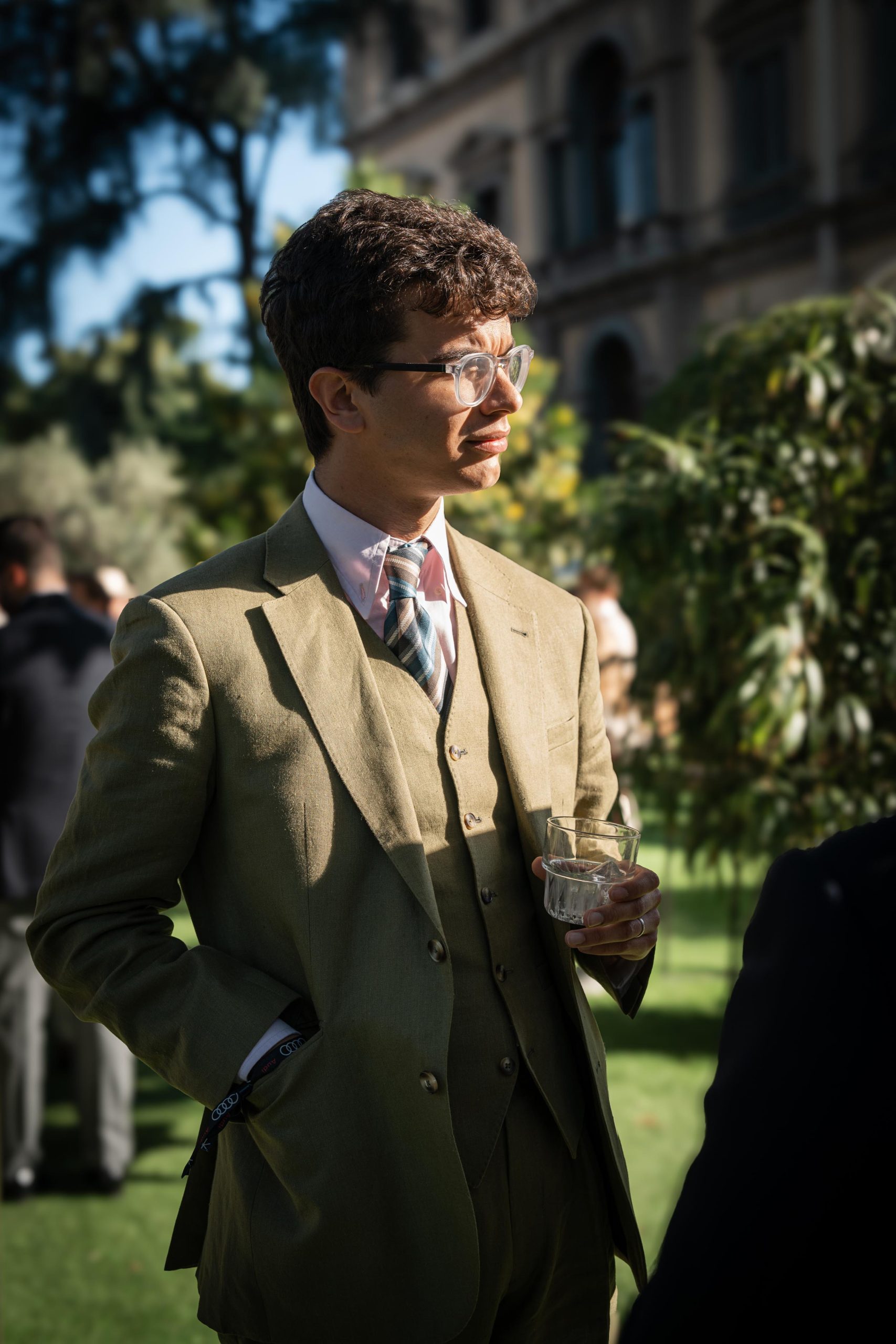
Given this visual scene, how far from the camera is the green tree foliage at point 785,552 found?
11.9 ft

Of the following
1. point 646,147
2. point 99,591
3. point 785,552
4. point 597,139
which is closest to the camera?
point 785,552

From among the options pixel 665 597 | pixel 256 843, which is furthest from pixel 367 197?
pixel 665 597

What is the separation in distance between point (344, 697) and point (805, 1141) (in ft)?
3.22

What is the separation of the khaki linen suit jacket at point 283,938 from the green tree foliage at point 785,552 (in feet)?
7.07

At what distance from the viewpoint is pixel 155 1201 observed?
422cm

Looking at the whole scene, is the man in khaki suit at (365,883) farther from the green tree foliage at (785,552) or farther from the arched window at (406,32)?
the arched window at (406,32)

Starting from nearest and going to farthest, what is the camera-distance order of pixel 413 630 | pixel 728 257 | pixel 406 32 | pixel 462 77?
pixel 413 630 < pixel 406 32 < pixel 728 257 < pixel 462 77

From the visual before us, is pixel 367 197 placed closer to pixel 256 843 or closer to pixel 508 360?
pixel 508 360

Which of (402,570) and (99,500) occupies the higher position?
(402,570)

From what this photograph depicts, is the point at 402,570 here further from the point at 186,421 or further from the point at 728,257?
the point at 728,257

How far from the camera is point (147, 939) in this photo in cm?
156

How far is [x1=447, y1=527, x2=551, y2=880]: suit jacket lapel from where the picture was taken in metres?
1.68

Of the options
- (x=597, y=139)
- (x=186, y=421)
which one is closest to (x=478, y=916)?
(x=186, y=421)

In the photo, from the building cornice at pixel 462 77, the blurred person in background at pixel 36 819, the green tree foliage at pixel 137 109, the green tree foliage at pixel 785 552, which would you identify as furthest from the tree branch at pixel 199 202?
the green tree foliage at pixel 785 552
